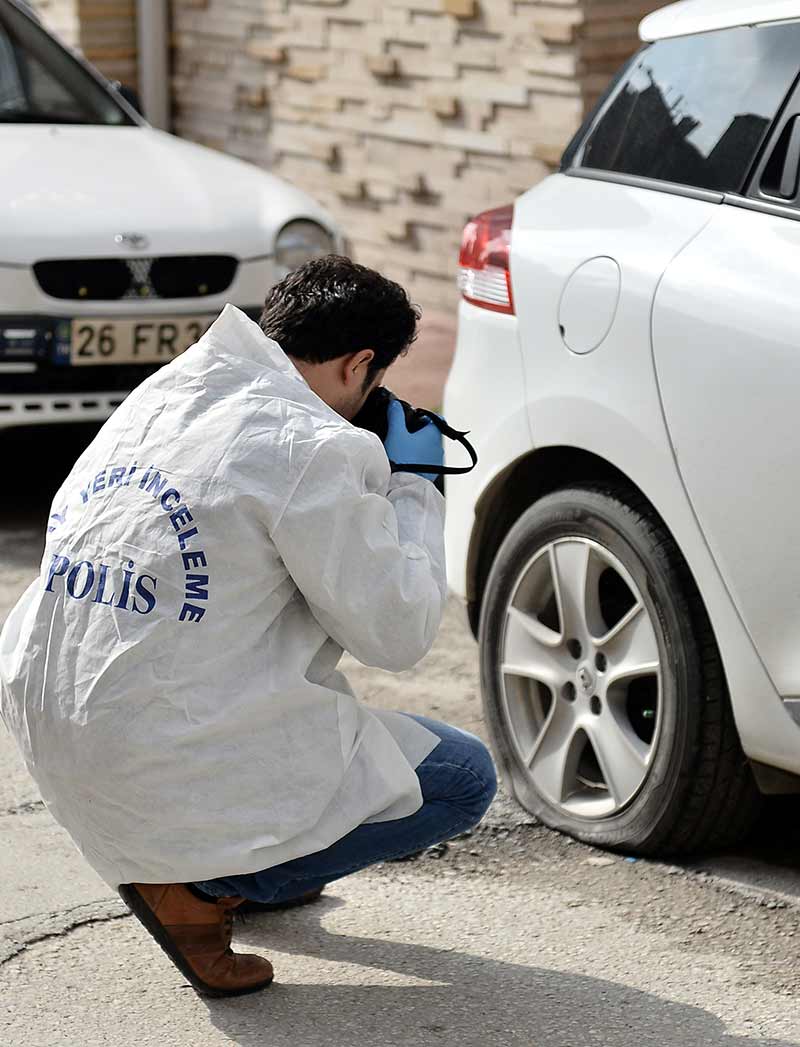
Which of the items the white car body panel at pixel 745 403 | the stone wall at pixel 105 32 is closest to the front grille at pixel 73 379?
the white car body panel at pixel 745 403

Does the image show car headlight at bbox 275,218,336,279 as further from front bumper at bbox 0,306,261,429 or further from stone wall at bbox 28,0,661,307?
stone wall at bbox 28,0,661,307

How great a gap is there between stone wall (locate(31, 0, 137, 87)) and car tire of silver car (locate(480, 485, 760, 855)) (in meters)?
7.79

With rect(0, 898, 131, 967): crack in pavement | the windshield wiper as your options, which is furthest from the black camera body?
the windshield wiper

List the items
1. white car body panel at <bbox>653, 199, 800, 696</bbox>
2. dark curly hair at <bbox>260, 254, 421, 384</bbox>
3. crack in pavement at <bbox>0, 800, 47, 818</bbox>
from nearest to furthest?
dark curly hair at <bbox>260, 254, 421, 384</bbox>
white car body panel at <bbox>653, 199, 800, 696</bbox>
crack in pavement at <bbox>0, 800, 47, 818</bbox>

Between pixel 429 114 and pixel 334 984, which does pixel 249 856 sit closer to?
pixel 334 984

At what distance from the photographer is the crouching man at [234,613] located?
2.63 meters

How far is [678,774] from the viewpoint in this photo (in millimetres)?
3381

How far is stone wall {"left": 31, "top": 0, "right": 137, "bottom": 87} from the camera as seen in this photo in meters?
10.8

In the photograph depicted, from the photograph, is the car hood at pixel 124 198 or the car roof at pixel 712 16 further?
the car hood at pixel 124 198

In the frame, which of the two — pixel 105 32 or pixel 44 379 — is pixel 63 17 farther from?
pixel 44 379

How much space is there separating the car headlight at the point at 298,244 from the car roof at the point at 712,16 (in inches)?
100

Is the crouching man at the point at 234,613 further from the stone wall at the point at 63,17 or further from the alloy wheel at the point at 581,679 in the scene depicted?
the stone wall at the point at 63,17

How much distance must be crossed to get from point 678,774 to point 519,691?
20.5 inches

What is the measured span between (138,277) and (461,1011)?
3.47 meters
